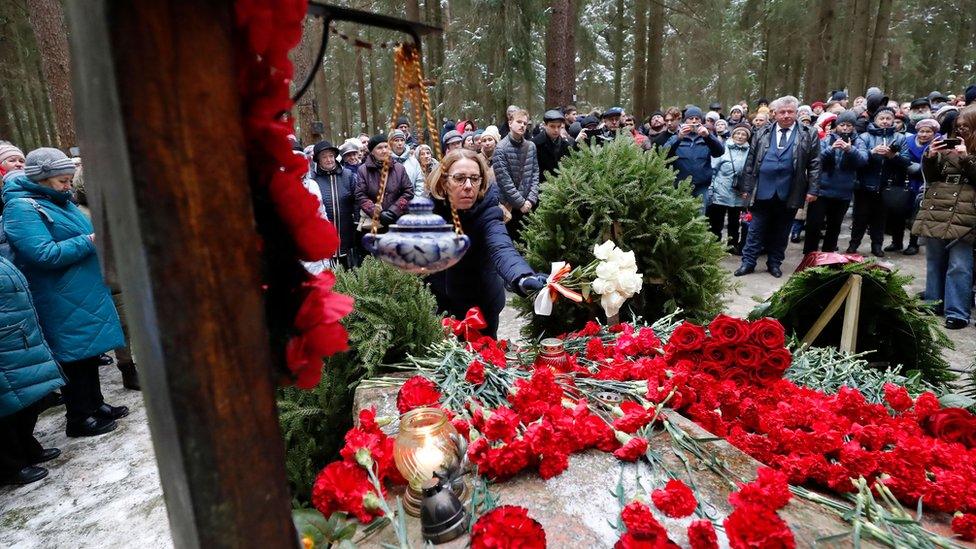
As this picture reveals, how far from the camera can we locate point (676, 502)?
1.52 metres

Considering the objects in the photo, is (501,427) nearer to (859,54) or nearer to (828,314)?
(828,314)

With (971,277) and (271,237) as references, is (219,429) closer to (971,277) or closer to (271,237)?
(271,237)

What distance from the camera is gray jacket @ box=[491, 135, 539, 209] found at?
21.6 feet

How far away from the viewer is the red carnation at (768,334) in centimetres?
252

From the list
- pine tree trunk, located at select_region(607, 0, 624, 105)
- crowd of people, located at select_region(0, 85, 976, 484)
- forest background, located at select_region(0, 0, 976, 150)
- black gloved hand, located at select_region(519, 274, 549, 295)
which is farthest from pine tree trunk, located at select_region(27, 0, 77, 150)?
pine tree trunk, located at select_region(607, 0, 624, 105)

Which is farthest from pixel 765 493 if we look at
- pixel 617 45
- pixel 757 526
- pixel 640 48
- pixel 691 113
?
pixel 617 45

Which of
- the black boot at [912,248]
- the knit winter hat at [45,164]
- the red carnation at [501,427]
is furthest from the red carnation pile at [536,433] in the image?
the black boot at [912,248]

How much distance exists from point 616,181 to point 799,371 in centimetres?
176

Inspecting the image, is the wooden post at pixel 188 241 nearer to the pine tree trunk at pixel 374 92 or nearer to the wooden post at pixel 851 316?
the wooden post at pixel 851 316

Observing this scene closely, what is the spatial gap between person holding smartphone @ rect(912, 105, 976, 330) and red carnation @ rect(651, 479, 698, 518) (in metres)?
5.17

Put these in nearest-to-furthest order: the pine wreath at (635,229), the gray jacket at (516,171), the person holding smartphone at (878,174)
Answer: the pine wreath at (635,229)
the gray jacket at (516,171)
the person holding smartphone at (878,174)

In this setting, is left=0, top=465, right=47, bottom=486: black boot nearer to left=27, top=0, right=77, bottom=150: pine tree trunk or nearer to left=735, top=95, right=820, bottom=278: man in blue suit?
left=27, top=0, right=77, bottom=150: pine tree trunk

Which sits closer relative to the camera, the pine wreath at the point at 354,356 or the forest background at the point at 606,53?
the pine wreath at the point at 354,356

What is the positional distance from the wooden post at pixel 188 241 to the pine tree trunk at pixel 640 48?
14933mm
